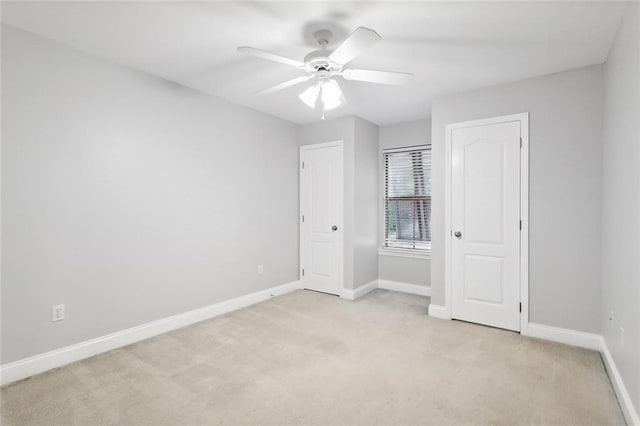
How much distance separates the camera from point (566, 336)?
286cm

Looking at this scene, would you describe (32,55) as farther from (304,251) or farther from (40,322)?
(304,251)

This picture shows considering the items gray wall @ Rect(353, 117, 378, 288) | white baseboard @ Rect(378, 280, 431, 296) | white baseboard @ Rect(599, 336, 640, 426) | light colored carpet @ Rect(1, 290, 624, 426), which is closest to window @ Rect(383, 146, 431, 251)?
gray wall @ Rect(353, 117, 378, 288)

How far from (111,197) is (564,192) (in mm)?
4049

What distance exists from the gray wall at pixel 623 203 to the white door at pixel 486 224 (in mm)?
679

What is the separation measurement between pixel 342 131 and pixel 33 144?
10.7 ft

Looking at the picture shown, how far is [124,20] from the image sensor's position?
2.15m

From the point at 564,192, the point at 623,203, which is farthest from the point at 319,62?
the point at 564,192

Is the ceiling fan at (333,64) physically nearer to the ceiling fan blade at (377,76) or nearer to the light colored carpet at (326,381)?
the ceiling fan blade at (377,76)

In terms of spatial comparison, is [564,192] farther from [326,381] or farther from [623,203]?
[326,381]

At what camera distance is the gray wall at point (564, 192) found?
109 inches

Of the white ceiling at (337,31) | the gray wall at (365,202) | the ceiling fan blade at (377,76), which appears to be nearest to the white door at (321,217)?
the gray wall at (365,202)

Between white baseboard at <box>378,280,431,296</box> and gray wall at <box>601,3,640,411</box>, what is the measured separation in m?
2.02

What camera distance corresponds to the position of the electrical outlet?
7.90ft

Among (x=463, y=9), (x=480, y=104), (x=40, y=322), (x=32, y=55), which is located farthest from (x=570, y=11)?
(x=40, y=322)
